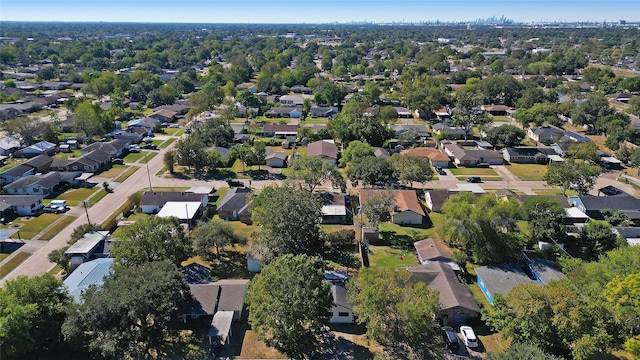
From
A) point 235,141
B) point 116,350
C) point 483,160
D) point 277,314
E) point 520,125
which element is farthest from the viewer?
point 520,125

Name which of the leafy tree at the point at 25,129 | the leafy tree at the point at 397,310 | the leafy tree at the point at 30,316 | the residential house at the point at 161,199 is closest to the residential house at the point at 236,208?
the residential house at the point at 161,199

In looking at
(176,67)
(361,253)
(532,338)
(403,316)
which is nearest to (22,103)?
(176,67)

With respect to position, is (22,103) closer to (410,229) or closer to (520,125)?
(410,229)

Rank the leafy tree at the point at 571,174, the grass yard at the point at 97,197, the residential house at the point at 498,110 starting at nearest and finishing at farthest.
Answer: the leafy tree at the point at 571,174 < the grass yard at the point at 97,197 < the residential house at the point at 498,110

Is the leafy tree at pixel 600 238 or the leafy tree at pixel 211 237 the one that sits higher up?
the leafy tree at pixel 211 237

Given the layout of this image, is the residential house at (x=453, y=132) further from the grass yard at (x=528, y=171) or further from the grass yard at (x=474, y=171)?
the grass yard at (x=474, y=171)

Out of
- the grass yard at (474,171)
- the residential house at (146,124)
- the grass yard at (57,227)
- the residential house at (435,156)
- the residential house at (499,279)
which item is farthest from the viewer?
the residential house at (146,124)
